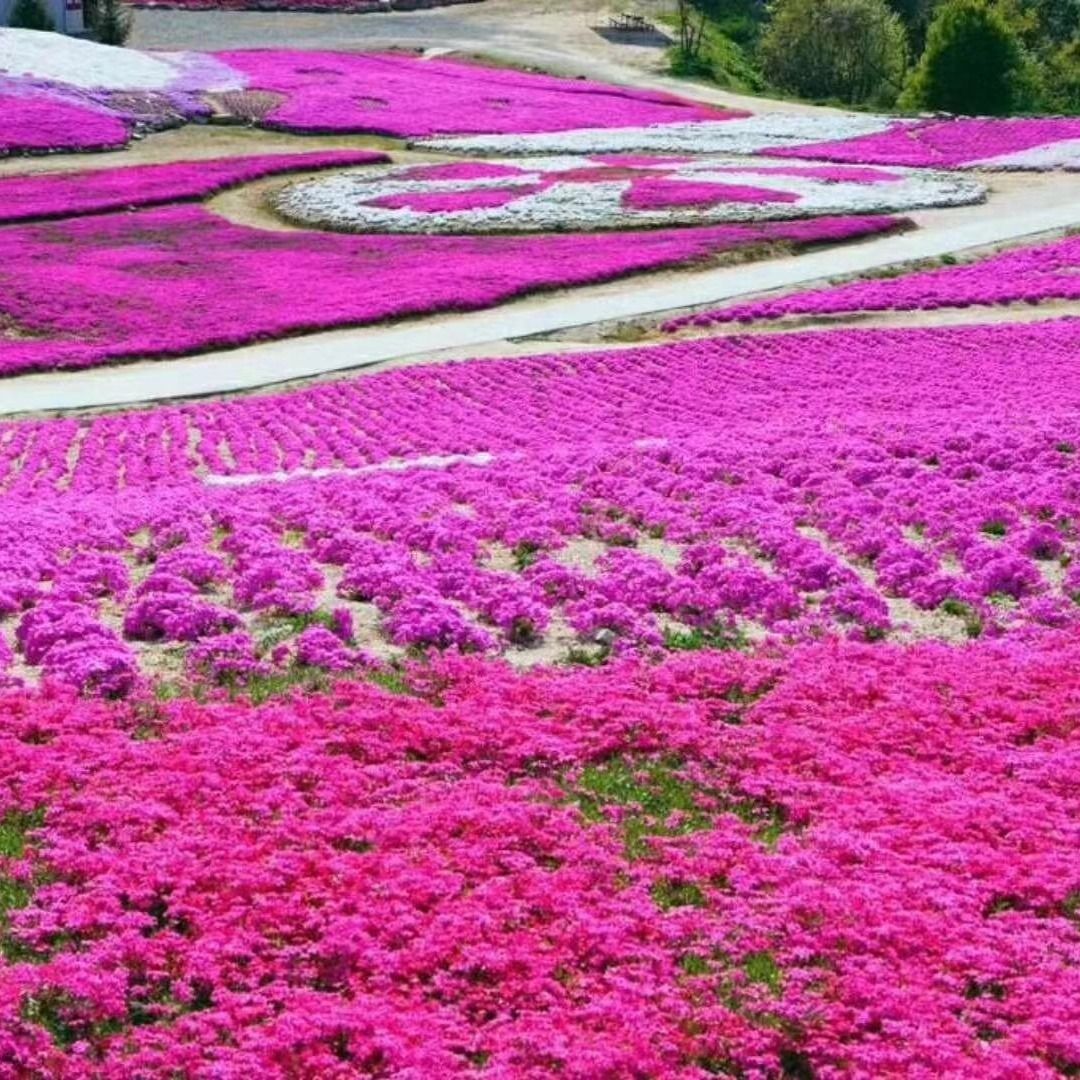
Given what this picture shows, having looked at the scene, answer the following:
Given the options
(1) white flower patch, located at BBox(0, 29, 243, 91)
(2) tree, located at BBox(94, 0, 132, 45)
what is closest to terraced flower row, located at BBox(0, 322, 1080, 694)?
(1) white flower patch, located at BBox(0, 29, 243, 91)

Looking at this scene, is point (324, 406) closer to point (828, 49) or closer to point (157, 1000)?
point (157, 1000)

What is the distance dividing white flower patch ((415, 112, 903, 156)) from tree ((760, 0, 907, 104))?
68.5 ft

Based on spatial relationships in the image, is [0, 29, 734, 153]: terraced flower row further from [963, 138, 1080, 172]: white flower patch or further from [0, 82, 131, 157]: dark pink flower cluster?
[963, 138, 1080, 172]: white flower patch

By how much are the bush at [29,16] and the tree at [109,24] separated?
8.89ft

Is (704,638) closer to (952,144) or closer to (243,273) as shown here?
(243,273)

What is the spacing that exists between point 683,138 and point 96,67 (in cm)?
2523

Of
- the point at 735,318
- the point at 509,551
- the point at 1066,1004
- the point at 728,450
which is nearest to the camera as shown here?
the point at 1066,1004

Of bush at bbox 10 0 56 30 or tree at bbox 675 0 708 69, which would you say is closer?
bush at bbox 10 0 56 30

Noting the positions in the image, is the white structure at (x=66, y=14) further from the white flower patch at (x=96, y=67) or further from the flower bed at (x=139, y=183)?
the flower bed at (x=139, y=183)

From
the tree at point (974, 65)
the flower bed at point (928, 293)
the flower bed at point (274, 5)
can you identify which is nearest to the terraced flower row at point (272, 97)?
the tree at point (974, 65)

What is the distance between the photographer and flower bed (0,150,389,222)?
5809 cm

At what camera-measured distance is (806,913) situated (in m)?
12.7

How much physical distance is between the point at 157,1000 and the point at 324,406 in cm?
2270

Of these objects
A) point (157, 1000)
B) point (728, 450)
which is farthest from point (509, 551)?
point (157, 1000)
